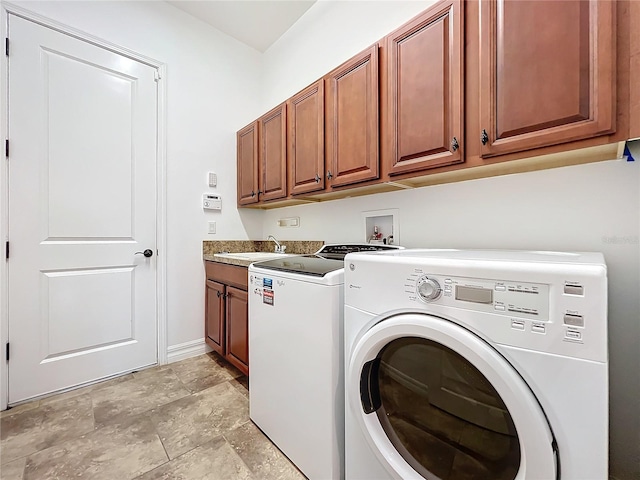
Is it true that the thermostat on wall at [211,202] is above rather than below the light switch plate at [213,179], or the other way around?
below

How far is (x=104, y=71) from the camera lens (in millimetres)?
1981

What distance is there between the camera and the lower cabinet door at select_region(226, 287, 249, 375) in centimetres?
182

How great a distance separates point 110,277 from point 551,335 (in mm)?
2481

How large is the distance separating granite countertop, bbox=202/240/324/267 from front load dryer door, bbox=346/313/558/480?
4.21 feet

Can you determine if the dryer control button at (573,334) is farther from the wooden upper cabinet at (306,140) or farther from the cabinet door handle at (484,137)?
the wooden upper cabinet at (306,140)

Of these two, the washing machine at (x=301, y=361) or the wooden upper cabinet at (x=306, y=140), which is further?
the wooden upper cabinet at (x=306, y=140)

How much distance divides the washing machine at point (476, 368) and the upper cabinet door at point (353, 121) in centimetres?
73

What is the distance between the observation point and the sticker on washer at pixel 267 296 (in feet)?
4.27

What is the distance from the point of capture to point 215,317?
2.23 m

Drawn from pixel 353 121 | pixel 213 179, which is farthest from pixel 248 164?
pixel 353 121

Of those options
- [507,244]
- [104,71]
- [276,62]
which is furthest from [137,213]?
[507,244]

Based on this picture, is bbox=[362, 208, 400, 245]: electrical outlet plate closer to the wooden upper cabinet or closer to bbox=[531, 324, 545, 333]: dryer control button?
the wooden upper cabinet

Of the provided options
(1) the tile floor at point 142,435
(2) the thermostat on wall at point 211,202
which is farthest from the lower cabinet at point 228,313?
(2) the thermostat on wall at point 211,202

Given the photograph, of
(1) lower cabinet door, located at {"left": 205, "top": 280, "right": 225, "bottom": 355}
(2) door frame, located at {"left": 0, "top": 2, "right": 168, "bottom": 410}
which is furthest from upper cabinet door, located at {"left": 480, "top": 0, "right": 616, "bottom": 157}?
(2) door frame, located at {"left": 0, "top": 2, "right": 168, "bottom": 410}
